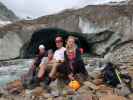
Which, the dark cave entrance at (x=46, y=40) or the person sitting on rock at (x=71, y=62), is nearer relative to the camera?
the person sitting on rock at (x=71, y=62)

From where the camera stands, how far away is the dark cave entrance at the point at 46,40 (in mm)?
27297

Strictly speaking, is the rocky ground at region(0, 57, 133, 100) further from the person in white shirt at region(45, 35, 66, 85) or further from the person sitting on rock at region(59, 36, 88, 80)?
the person sitting on rock at region(59, 36, 88, 80)

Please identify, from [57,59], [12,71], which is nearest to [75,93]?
[57,59]

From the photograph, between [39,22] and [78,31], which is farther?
[39,22]

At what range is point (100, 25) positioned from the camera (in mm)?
25531

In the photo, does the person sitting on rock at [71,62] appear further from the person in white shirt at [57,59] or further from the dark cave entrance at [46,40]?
the dark cave entrance at [46,40]

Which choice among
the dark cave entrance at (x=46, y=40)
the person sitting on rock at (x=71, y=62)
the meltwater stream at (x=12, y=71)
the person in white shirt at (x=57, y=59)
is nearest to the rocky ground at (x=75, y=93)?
the person in white shirt at (x=57, y=59)

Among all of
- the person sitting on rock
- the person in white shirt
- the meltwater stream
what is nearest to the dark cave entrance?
the meltwater stream

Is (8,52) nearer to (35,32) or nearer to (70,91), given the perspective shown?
(35,32)

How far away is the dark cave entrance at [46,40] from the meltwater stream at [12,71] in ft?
11.2

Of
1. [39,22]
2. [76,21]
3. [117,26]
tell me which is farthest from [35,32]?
[117,26]

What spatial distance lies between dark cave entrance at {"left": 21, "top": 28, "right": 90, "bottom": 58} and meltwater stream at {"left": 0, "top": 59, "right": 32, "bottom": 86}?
3420 millimetres

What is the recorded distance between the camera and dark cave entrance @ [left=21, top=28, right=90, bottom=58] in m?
27.3

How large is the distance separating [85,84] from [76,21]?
46.3ft
